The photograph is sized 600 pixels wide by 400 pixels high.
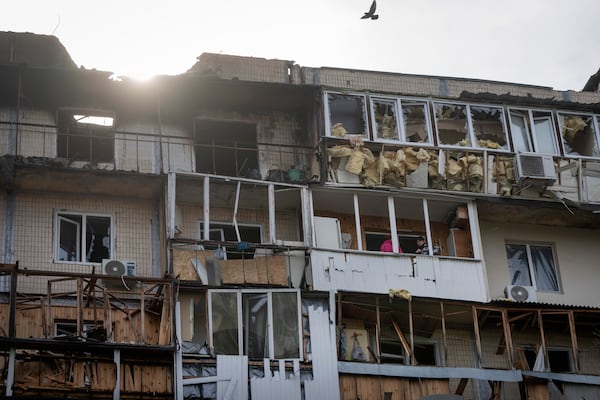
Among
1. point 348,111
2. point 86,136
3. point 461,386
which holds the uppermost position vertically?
point 348,111

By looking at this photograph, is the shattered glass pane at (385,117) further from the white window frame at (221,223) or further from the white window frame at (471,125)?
the white window frame at (221,223)

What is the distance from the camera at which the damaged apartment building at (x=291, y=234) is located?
75.9ft

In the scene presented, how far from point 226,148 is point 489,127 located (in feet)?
21.4

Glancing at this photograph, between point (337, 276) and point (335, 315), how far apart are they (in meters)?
0.98

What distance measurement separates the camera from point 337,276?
24750 mm

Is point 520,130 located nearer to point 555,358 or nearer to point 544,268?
point 544,268

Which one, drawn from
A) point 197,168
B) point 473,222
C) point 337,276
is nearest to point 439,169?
point 473,222

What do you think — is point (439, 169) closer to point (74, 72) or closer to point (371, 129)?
point (371, 129)

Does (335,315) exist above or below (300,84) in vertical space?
below

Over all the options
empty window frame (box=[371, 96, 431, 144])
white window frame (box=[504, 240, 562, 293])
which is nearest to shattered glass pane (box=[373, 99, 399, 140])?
empty window frame (box=[371, 96, 431, 144])

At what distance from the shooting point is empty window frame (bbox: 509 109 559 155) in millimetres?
27656

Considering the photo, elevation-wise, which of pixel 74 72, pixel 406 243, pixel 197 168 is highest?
pixel 74 72

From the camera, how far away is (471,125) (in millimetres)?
27328

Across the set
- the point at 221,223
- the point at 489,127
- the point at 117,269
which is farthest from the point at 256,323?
Answer: the point at 489,127
